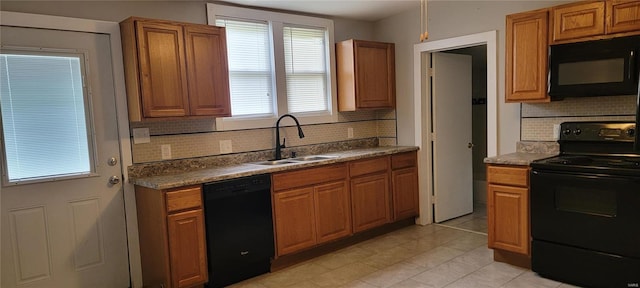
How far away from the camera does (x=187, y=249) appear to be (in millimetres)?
2947

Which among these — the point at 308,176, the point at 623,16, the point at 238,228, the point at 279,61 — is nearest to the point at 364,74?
the point at 279,61

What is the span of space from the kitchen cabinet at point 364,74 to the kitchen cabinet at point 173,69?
4.71 feet

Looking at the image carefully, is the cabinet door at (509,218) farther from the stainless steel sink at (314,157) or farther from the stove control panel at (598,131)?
the stainless steel sink at (314,157)

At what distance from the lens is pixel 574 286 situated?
2908 mm

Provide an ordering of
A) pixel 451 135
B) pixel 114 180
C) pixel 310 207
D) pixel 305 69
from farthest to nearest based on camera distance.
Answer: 1. pixel 451 135
2. pixel 305 69
3. pixel 310 207
4. pixel 114 180

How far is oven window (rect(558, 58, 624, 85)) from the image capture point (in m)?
2.87

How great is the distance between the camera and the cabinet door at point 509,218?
3188mm

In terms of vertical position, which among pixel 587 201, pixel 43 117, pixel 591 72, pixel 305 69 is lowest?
pixel 587 201

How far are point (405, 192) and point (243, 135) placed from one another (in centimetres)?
184

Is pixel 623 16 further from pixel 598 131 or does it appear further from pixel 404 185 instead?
pixel 404 185

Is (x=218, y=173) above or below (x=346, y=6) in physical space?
below

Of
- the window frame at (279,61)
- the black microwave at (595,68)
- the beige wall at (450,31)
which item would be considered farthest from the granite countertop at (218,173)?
the black microwave at (595,68)

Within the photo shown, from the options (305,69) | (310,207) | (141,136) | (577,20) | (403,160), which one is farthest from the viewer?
(403,160)

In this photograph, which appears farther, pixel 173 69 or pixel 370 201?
pixel 370 201
